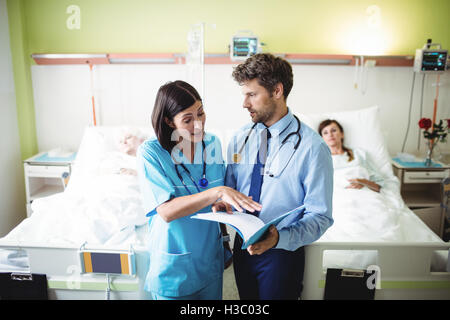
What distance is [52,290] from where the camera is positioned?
4.90 feet

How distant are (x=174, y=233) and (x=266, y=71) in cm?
71

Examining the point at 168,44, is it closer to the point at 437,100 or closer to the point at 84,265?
the point at 84,265

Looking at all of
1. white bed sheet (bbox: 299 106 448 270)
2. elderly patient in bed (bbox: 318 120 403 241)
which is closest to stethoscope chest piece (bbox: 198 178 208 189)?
white bed sheet (bbox: 299 106 448 270)

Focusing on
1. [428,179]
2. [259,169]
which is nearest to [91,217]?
[259,169]

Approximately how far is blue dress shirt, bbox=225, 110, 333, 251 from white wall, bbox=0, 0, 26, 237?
236 cm

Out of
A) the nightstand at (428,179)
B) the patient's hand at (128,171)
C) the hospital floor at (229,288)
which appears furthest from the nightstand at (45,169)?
the nightstand at (428,179)

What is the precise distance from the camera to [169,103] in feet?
3.98

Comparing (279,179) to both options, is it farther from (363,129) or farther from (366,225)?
(363,129)

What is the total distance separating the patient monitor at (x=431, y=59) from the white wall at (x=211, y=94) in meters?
0.27

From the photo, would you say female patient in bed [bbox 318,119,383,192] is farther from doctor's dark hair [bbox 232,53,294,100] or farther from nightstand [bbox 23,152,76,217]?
nightstand [bbox 23,152,76,217]

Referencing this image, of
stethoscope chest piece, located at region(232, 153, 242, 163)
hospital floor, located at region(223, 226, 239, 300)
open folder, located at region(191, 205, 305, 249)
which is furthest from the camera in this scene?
hospital floor, located at region(223, 226, 239, 300)

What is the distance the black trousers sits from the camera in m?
1.29

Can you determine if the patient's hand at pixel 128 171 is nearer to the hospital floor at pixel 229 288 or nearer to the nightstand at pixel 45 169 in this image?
the nightstand at pixel 45 169

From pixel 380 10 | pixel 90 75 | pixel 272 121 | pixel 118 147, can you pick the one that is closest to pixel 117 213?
pixel 118 147
